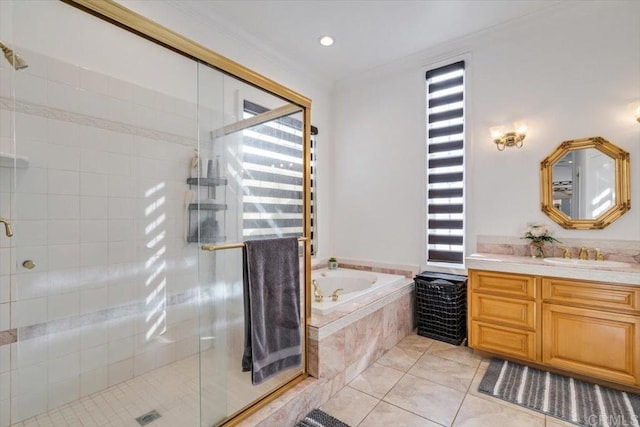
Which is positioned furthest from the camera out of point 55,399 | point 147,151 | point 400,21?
point 400,21

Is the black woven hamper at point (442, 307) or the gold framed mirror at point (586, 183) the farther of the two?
the black woven hamper at point (442, 307)

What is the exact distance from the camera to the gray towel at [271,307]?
170 centimetres

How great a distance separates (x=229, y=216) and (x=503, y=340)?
2.37 metres

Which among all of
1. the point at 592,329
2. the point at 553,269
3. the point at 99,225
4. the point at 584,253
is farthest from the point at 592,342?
the point at 99,225

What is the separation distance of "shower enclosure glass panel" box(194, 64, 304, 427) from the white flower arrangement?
2284mm

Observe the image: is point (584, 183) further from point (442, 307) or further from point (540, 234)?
point (442, 307)

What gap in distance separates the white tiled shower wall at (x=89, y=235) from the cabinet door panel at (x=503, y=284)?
2217 mm

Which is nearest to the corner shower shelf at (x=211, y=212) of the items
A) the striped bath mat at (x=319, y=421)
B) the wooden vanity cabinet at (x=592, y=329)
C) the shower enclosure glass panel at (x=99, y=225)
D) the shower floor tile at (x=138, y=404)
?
the shower enclosure glass panel at (x=99, y=225)

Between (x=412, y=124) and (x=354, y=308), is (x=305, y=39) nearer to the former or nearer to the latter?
(x=412, y=124)

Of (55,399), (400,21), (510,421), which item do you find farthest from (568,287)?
(55,399)

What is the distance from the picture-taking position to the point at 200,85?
5.26ft

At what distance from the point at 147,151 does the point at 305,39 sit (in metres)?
1.87

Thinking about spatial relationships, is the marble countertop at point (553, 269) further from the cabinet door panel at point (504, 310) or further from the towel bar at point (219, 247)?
the towel bar at point (219, 247)

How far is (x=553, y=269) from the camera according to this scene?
2.24m
